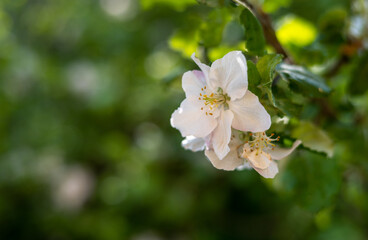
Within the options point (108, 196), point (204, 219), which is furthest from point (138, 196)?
point (204, 219)

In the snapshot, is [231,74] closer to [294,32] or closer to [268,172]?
[268,172]

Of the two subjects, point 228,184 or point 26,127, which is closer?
point 228,184

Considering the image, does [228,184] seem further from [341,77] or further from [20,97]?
[20,97]

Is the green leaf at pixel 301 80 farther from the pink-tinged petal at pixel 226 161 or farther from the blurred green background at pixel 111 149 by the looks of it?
the blurred green background at pixel 111 149

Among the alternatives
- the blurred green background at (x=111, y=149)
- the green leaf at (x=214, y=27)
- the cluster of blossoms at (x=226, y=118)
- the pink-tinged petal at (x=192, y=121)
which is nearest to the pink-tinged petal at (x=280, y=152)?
the cluster of blossoms at (x=226, y=118)

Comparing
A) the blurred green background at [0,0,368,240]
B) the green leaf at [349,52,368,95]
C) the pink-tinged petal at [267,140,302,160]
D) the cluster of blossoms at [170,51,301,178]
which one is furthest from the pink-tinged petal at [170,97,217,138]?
the blurred green background at [0,0,368,240]

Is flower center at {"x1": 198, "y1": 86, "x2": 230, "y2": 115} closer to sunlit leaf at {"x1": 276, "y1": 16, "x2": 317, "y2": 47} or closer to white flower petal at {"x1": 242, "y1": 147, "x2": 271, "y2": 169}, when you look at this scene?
white flower petal at {"x1": 242, "y1": 147, "x2": 271, "y2": 169}
